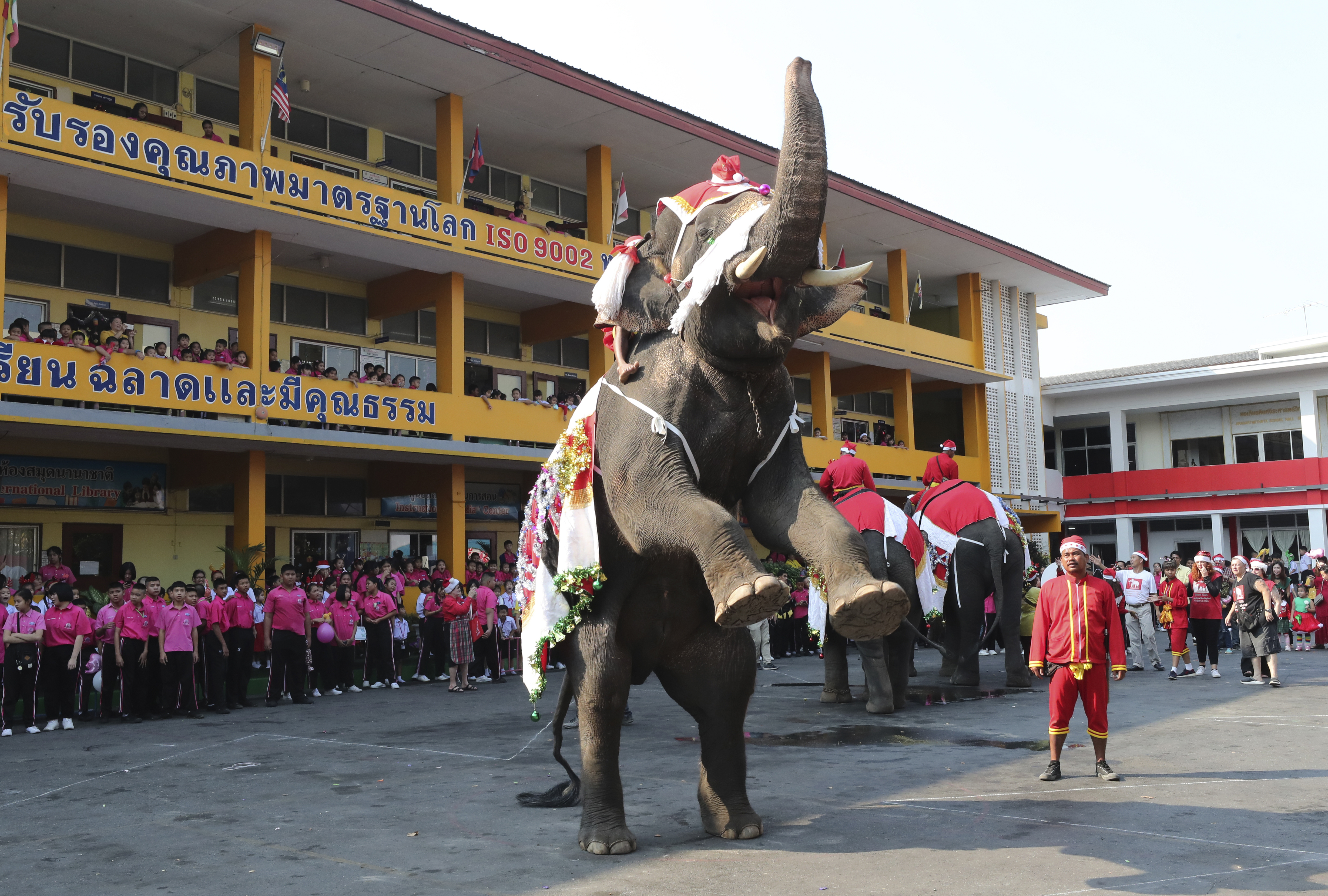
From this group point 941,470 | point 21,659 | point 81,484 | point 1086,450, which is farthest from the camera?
point 1086,450

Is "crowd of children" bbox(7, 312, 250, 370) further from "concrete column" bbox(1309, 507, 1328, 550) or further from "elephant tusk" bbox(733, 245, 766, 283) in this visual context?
"concrete column" bbox(1309, 507, 1328, 550)

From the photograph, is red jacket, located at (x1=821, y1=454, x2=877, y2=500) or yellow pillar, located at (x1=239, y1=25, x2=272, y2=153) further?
yellow pillar, located at (x1=239, y1=25, x2=272, y2=153)

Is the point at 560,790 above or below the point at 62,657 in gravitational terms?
below

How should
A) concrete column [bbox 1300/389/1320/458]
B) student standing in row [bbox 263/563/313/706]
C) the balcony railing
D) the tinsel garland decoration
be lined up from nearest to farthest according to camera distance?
the tinsel garland decoration, student standing in row [bbox 263/563/313/706], the balcony railing, concrete column [bbox 1300/389/1320/458]

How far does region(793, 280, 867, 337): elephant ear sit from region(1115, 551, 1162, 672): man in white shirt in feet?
38.0

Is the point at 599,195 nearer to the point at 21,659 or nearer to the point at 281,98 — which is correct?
the point at 281,98

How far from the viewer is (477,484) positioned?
23.3 metres

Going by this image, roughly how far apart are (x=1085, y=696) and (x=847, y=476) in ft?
12.4

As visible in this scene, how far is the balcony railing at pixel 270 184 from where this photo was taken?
1468 cm

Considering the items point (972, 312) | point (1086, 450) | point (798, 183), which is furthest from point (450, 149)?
point (1086, 450)

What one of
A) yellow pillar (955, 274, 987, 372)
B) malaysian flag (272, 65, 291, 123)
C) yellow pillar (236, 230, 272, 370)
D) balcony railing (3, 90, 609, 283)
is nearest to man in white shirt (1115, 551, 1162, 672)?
balcony railing (3, 90, 609, 283)

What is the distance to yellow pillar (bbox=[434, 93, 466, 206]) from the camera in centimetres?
1995

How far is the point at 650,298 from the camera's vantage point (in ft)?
17.1

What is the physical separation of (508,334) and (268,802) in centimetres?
1772
